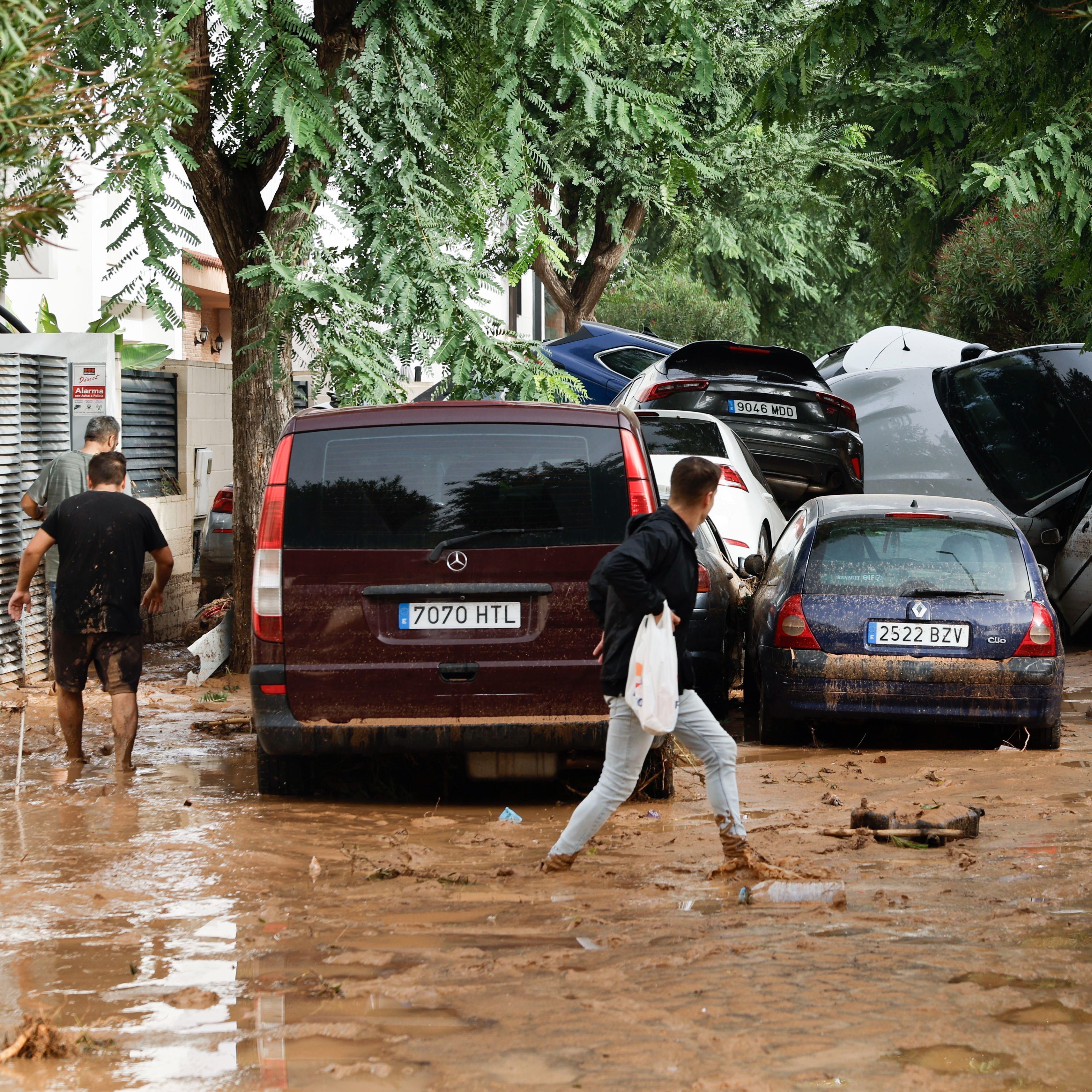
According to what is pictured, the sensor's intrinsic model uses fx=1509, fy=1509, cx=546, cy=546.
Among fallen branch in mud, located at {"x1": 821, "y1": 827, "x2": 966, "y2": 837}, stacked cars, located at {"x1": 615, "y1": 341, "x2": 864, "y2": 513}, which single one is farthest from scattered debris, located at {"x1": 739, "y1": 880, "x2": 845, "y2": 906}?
stacked cars, located at {"x1": 615, "y1": 341, "x2": 864, "y2": 513}

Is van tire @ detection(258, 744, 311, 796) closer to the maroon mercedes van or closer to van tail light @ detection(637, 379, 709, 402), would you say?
the maroon mercedes van

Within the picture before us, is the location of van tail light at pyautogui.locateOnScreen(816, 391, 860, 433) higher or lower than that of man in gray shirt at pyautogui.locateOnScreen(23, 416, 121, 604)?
higher

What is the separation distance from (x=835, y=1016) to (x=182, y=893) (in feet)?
8.04

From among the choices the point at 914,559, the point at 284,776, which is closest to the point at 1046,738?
the point at 914,559

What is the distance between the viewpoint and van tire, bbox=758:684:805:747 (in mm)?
8188

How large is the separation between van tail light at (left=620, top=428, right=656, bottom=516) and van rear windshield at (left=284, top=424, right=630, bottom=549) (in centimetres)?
3

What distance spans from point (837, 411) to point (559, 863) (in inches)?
339

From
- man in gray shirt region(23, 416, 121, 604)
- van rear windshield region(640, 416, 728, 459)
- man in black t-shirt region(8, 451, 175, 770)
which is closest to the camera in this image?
man in black t-shirt region(8, 451, 175, 770)

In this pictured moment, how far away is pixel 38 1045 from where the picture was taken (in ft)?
12.2

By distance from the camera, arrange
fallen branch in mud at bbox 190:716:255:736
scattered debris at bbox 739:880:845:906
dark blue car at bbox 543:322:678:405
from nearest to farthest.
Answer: scattered debris at bbox 739:880:845:906
fallen branch in mud at bbox 190:716:255:736
dark blue car at bbox 543:322:678:405

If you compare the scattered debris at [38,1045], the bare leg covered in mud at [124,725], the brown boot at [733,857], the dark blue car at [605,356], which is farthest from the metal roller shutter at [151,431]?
the scattered debris at [38,1045]

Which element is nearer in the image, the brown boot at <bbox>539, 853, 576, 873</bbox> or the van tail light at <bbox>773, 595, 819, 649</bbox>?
the brown boot at <bbox>539, 853, 576, 873</bbox>

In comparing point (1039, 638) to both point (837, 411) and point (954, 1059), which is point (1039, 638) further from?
point (837, 411)

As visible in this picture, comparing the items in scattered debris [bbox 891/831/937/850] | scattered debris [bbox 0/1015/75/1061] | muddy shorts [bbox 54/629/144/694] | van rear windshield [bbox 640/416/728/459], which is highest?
van rear windshield [bbox 640/416/728/459]
